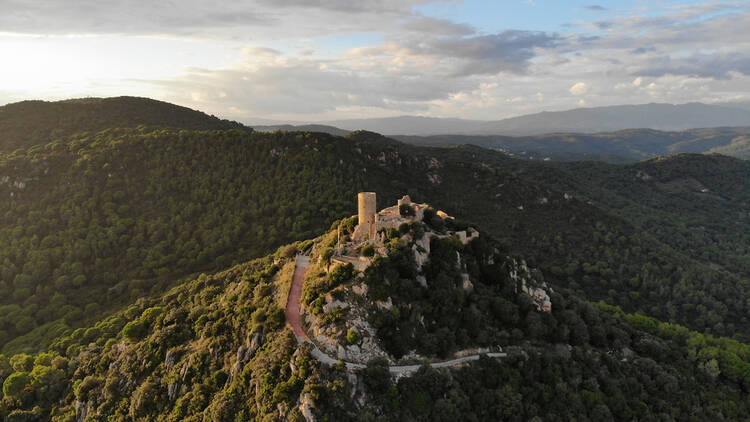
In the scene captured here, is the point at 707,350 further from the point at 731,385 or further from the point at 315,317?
the point at 315,317

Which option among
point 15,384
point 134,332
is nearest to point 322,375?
point 134,332

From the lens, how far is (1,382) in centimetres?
5425

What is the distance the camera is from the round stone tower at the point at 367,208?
1864 inches

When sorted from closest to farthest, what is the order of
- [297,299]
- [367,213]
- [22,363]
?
1. [297,299]
2. [367,213]
3. [22,363]

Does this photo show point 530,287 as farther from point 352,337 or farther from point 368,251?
point 352,337

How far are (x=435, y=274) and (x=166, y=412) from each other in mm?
31287

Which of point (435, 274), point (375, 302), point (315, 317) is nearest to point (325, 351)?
point (315, 317)

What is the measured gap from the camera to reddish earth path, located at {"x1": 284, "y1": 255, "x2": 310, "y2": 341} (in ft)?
126

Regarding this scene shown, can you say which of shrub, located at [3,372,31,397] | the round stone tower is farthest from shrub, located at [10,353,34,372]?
the round stone tower

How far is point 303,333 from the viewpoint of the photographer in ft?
124

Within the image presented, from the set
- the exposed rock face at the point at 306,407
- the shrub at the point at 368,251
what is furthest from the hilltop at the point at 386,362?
the shrub at the point at 368,251

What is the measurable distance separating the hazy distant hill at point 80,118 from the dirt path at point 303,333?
115516mm

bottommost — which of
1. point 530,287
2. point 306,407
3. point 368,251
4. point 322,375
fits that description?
point 306,407

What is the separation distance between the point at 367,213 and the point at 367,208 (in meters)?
0.64
